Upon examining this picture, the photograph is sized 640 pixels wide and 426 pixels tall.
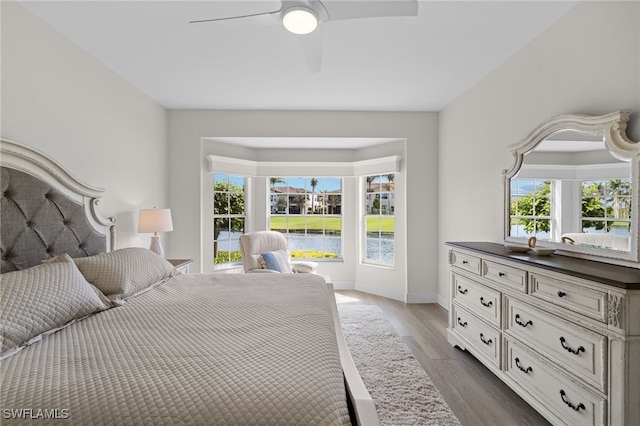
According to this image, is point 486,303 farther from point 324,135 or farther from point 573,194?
point 324,135

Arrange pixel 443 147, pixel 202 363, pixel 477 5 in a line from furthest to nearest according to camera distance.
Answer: pixel 443 147
pixel 477 5
pixel 202 363

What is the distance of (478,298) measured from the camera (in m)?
2.52

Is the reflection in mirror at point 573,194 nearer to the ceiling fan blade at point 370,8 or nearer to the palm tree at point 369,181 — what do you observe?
the ceiling fan blade at point 370,8

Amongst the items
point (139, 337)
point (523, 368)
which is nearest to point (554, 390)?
point (523, 368)

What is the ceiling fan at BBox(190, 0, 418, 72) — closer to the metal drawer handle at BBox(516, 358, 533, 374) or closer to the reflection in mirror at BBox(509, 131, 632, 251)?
the reflection in mirror at BBox(509, 131, 632, 251)

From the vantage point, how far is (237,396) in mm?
929

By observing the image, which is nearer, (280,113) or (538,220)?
(538,220)

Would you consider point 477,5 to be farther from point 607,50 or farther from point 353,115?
point 353,115

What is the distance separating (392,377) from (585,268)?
1468 millimetres

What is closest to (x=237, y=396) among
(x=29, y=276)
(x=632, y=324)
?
(x=29, y=276)

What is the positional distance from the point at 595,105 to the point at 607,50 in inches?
12.7

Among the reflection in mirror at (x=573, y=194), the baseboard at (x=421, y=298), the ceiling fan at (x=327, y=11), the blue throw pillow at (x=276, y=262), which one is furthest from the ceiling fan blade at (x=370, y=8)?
the baseboard at (x=421, y=298)

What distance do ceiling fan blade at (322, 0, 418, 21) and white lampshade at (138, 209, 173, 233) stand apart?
2.55 metres

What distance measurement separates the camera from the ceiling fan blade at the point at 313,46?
197cm
